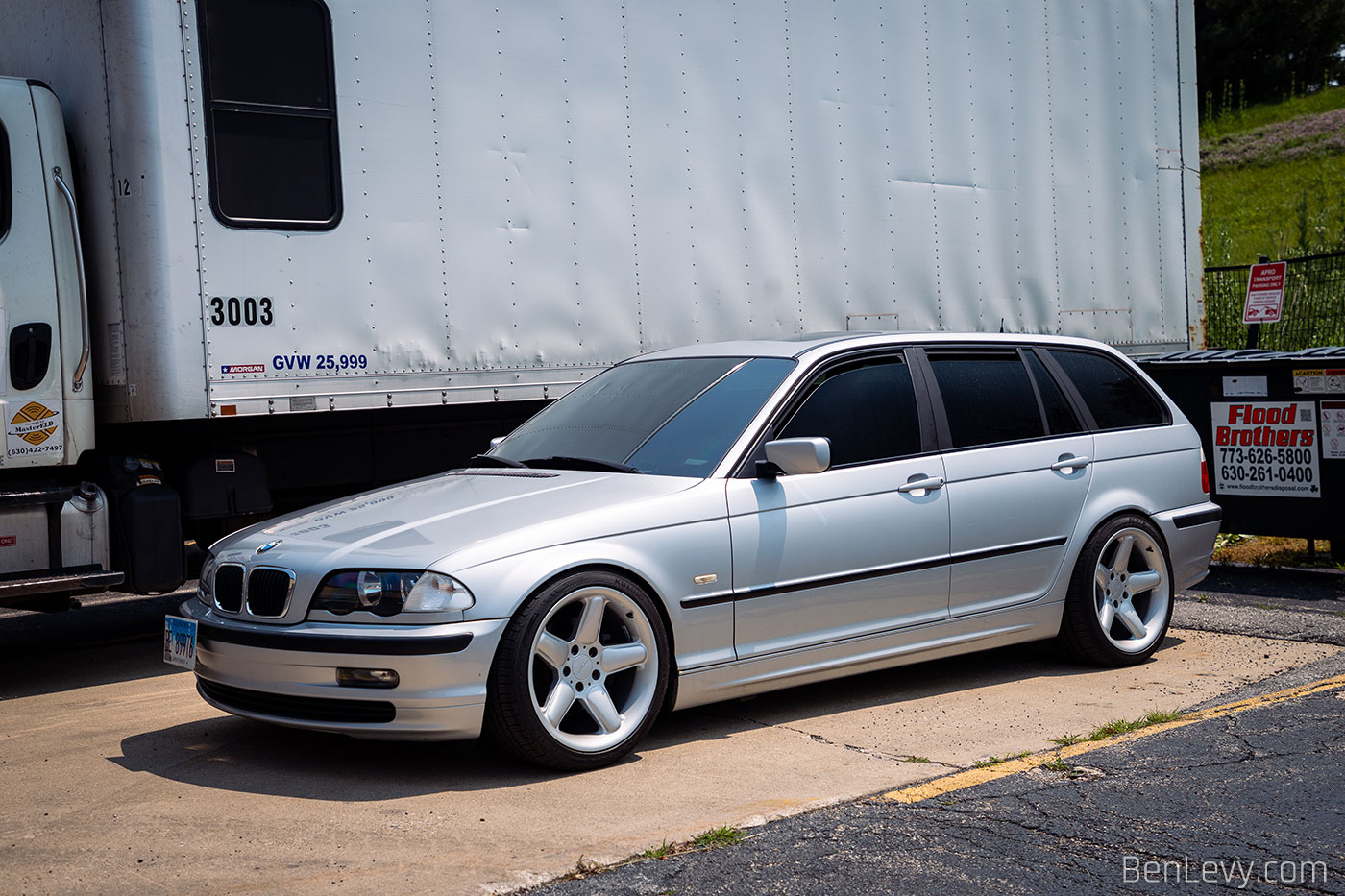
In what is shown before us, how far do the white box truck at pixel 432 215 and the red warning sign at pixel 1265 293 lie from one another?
3.58 m

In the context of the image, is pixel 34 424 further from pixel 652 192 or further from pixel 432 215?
pixel 652 192

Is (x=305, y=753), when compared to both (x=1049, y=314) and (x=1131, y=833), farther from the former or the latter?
(x=1049, y=314)

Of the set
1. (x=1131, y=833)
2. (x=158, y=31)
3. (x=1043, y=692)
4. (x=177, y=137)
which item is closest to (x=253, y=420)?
(x=177, y=137)

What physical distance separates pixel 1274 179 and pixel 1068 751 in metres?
42.0

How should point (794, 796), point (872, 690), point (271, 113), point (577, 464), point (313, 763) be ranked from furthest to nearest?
1. point (271, 113)
2. point (872, 690)
3. point (577, 464)
4. point (313, 763)
5. point (794, 796)

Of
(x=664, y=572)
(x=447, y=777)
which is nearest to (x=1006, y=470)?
(x=664, y=572)

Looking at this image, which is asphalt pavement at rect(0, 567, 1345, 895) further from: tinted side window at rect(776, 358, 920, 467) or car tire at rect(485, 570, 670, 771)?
tinted side window at rect(776, 358, 920, 467)

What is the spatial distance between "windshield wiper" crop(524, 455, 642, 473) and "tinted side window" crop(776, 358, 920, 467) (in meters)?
0.65

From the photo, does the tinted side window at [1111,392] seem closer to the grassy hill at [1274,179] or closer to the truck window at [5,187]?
the truck window at [5,187]

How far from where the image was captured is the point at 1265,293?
12688 mm

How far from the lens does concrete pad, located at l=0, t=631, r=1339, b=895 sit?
3932 millimetres

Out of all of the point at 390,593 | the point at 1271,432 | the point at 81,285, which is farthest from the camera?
the point at 1271,432

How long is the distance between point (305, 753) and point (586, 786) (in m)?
1.16

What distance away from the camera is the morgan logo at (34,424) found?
651cm
